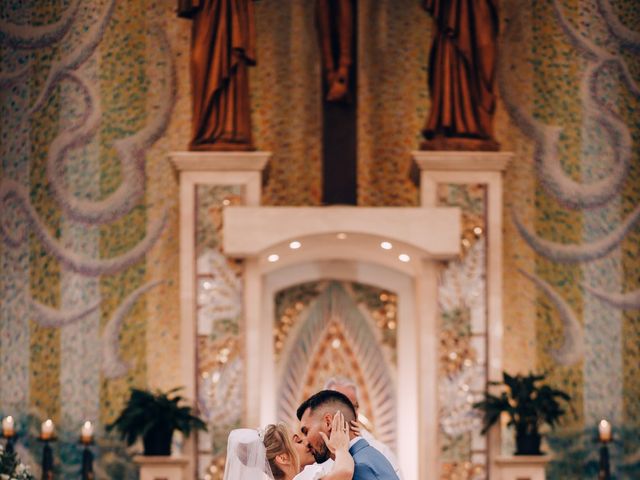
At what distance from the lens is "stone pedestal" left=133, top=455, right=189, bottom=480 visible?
11.6 m

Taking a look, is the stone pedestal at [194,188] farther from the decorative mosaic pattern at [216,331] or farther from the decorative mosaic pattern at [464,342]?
the decorative mosaic pattern at [464,342]

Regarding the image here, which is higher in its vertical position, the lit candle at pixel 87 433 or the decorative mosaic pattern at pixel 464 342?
the decorative mosaic pattern at pixel 464 342

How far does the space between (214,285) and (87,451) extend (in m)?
1.51

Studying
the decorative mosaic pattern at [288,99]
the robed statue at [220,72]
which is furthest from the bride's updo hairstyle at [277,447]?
the decorative mosaic pattern at [288,99]

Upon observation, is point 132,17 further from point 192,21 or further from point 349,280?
point 349,280

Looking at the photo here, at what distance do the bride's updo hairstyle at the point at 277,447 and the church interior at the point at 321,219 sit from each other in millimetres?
4287

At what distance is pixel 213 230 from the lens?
12.1 metres

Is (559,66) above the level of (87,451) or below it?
above

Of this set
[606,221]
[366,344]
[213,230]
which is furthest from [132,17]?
[606,221]

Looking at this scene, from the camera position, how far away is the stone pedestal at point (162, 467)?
1162cm

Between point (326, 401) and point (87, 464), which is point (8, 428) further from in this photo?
point (326, 401)

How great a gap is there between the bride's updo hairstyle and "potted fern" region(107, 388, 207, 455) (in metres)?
4.06

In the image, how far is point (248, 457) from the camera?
770 cm

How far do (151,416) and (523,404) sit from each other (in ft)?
8.60
